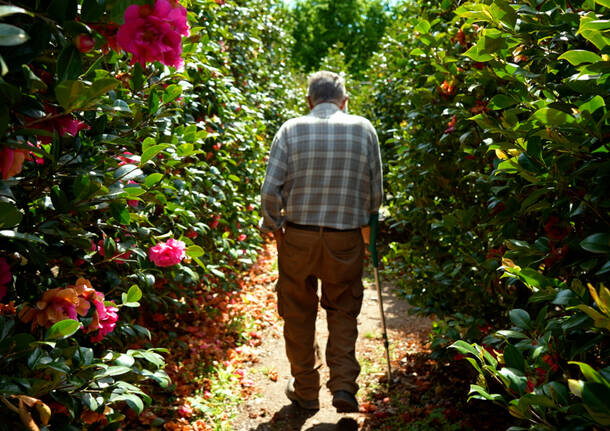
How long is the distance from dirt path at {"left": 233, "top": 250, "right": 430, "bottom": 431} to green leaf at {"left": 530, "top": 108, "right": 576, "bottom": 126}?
2.89 m

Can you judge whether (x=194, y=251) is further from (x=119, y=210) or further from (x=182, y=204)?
(x=182, y=204)

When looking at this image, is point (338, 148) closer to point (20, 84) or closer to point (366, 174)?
point (366, 174)

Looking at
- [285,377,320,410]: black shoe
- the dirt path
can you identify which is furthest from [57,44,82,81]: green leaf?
[285,377,320,410]: black shoe

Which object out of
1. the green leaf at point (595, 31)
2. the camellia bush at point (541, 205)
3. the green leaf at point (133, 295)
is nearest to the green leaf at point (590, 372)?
the camellia bush at point (541, 205)

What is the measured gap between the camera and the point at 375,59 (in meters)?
10.7

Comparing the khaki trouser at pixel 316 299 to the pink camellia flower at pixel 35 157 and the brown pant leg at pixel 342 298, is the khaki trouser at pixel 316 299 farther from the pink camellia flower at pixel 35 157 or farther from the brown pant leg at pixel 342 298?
the pink camellia flower at pixel 35 157

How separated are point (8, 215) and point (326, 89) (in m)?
3.07

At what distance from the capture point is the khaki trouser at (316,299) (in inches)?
148

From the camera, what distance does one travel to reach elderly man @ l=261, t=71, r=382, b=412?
12.3 ft

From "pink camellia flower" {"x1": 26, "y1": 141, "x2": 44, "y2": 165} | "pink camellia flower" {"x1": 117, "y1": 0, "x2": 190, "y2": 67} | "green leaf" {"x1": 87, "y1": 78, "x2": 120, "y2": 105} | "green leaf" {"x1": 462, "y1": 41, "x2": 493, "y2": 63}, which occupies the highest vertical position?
"green leaf" {"x1": 462, "y1": 41, "x2": 493, "y2": 63}

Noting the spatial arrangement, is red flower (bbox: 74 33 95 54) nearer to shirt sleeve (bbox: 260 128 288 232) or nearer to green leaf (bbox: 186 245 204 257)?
green leaf (bbox: 186 245 204 257)

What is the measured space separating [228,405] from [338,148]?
207 cm

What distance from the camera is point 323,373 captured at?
15.7 ft

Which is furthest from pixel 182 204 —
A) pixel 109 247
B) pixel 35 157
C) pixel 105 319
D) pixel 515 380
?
pixel 515 380
